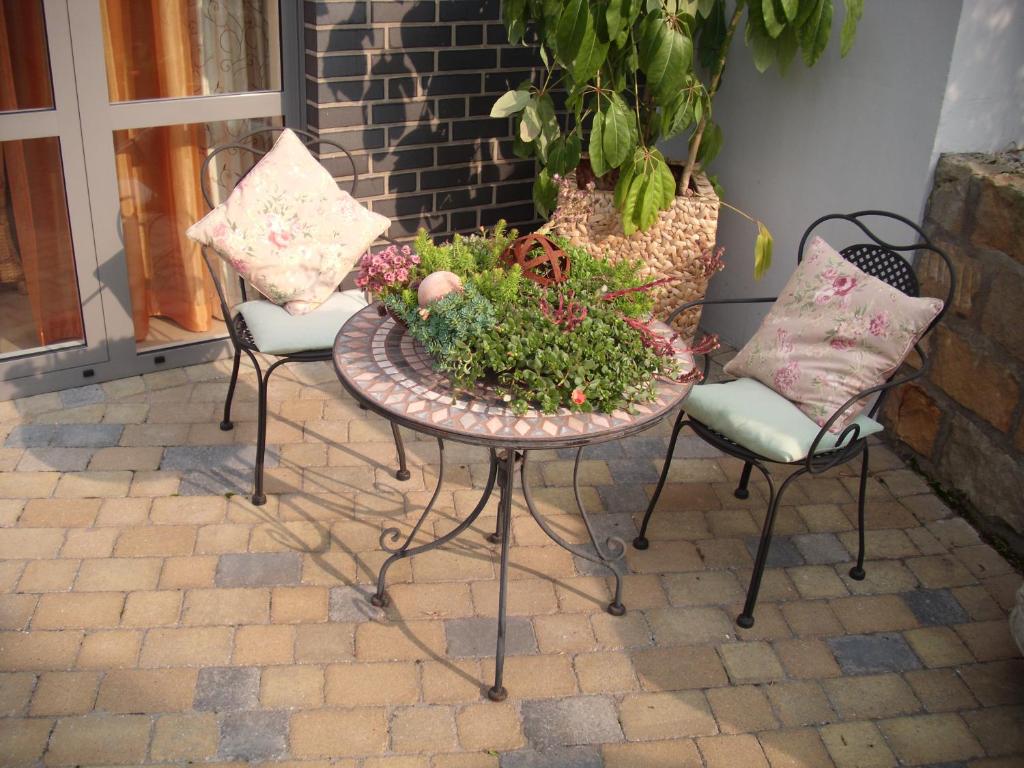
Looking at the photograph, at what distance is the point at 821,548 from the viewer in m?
3.20

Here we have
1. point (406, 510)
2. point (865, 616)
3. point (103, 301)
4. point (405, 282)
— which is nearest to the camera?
point (405, 282)

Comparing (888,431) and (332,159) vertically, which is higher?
(332,159)

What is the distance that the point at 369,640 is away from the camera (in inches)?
106

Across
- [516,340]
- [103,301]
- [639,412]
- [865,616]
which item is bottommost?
[865,616]

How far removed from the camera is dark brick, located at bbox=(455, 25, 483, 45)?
4004 mm

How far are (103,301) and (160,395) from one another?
0.40 metres

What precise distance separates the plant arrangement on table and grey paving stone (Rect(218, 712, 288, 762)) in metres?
0.92

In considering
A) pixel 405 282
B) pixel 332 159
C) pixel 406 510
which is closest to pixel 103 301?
pixel 332 159

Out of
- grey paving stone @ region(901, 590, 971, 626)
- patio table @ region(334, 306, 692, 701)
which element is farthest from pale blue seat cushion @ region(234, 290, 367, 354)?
grey paving stone @ region(901, 590, 971, 626)

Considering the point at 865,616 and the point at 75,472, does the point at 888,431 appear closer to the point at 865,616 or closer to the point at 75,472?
the point at 865,616

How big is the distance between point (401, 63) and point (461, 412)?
209 cm

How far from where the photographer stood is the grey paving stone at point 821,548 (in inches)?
124

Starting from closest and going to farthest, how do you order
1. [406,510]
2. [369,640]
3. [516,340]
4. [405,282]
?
[516,340], [405,282], [369,640], [406,510]

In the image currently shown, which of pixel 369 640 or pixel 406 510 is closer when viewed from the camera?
pixel 369 640
